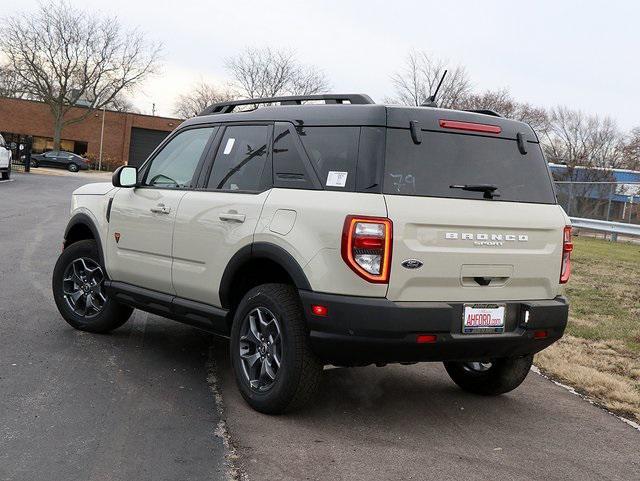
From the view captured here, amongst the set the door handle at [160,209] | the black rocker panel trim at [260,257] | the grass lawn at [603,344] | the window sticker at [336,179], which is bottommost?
the grass lawn at [603,344]

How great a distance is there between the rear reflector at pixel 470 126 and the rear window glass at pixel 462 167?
46 mm

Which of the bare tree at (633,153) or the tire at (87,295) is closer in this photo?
the tire at (87,295)

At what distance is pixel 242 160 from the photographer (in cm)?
533

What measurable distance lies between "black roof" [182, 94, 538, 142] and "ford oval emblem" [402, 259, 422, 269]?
2.62 ft

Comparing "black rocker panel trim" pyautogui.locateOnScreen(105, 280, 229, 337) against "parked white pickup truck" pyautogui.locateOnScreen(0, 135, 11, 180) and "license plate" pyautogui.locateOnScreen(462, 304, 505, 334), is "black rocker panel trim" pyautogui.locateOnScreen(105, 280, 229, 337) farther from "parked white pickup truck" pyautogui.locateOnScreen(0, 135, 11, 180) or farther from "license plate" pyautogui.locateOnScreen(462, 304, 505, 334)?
"parked white pickup truck" pyautogui.locateOnScreen(0, 135, 11, 180)

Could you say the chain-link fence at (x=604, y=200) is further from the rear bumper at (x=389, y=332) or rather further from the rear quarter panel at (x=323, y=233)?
the rear quarter panel at (x=323, y=233)

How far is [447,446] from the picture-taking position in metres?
4.51

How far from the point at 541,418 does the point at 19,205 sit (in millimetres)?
17290

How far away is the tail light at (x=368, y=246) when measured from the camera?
14.0ft

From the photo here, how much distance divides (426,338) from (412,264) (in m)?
0.43

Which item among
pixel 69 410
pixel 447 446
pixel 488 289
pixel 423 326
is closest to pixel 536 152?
pixel 488 289

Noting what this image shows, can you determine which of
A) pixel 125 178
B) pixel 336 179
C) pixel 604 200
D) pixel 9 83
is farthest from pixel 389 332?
pixel 9 83

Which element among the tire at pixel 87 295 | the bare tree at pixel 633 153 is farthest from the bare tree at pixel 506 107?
the tire at pixel 87 295

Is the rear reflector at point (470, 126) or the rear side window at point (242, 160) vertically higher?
the rear reflector at point (470, 126)
